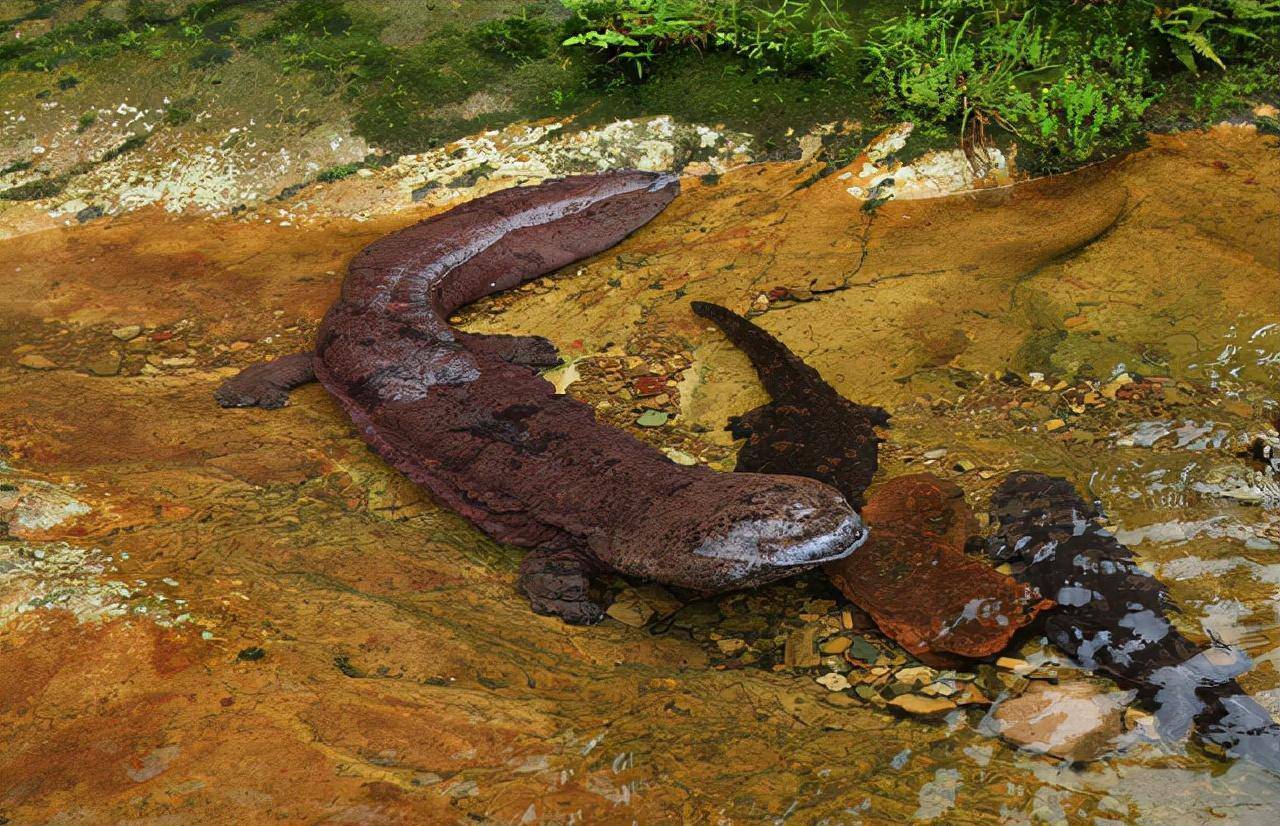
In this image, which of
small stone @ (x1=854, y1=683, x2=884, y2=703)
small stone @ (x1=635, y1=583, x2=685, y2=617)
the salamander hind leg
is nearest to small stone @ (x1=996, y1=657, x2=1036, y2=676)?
small stone @ (x1=854, y1=683, x2=884, y2=703)

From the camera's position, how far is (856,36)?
852cm

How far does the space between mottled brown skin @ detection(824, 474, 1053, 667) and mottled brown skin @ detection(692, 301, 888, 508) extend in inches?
7.3

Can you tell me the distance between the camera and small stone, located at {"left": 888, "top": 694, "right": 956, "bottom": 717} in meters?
3.64

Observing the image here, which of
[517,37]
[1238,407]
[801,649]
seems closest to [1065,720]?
[801,649]

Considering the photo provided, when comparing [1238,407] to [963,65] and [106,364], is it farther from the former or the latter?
[106,364]

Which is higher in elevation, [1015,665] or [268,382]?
[268,382]

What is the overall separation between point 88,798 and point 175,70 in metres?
7.38

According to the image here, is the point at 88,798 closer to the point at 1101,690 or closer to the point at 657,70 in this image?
the point at 1101,690

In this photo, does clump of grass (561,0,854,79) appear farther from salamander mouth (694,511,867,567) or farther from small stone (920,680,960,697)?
small stone (920,680,960,697)

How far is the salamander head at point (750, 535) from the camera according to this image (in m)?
4.34

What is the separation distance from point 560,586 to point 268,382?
256cm

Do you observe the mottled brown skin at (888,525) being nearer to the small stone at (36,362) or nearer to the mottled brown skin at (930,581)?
the mottled brown skin at (930,581)

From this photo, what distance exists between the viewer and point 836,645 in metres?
4.19

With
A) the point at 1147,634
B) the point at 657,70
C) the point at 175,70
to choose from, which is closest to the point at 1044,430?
the point at 1147,634
